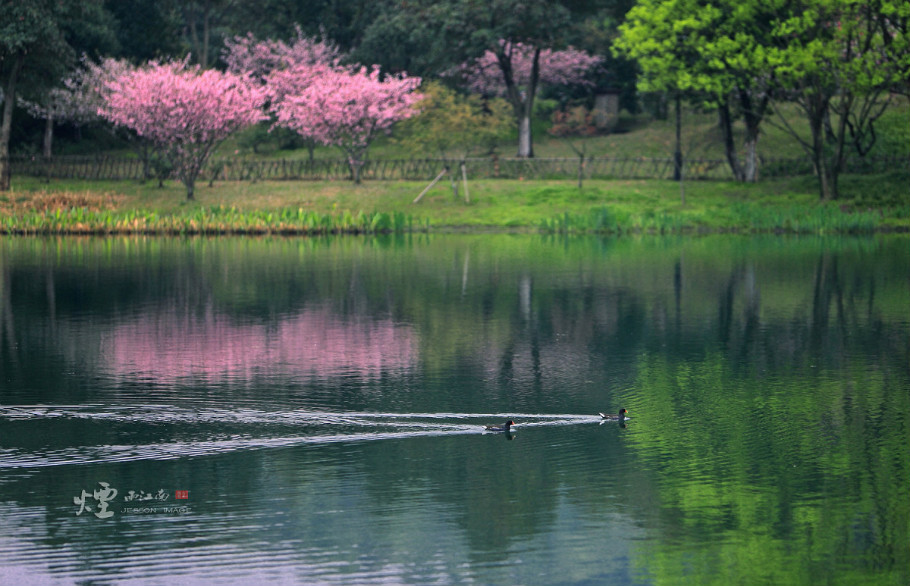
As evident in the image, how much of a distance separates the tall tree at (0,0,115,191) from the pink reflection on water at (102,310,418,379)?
135 ft

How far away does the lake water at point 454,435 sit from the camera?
511 inches

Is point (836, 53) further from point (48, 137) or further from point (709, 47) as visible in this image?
point (48, 137)

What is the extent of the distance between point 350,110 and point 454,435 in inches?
2218

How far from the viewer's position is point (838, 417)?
19391 mm

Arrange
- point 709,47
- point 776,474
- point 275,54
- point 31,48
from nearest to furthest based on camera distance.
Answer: point 776,474
point 709,47
point 31,48
point 275,54

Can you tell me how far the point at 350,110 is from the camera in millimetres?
72500

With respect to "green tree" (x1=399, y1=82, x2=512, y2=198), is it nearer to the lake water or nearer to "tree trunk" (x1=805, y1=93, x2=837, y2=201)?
"tree trunk" (x1=805, y1=93, x2=837, y2=201)

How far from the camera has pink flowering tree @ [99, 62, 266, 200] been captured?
6819 cm

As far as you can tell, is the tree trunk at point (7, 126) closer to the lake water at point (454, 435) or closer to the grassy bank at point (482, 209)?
the grassy bank at point (482, 209)

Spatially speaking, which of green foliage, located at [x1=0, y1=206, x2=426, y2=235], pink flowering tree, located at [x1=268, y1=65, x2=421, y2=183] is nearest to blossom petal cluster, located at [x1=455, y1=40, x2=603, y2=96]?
pink flowering tree, located at [x1=268, y1=65, x2=421, y2=183]

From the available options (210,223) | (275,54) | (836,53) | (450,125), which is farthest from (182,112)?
Answer: (836,53)

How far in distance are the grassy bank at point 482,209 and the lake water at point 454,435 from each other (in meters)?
22.8

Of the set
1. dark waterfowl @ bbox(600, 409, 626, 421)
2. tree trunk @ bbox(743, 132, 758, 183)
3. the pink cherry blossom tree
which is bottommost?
dark waterfowl @ bbox(600, 409, 626, 421)

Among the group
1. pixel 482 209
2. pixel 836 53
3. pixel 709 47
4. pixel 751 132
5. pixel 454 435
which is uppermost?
pixel 709 47
